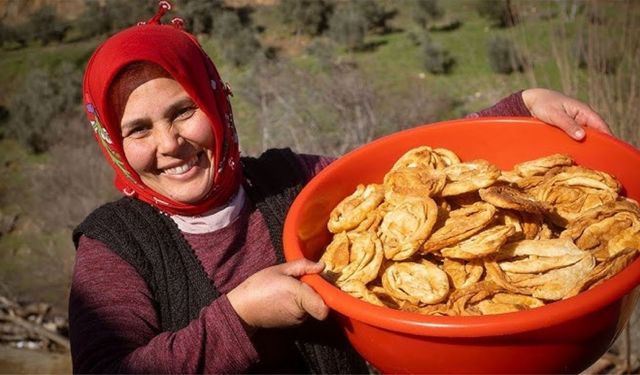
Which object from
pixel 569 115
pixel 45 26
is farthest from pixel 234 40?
pixel 569 115

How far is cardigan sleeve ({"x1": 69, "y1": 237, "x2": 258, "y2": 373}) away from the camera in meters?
1.54

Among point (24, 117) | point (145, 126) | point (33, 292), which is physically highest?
point (145, 126)

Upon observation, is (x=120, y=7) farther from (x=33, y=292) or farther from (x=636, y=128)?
(x=636, y=128)

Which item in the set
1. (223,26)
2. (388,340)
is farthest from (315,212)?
(223,26)

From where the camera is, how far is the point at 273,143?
6492 mm

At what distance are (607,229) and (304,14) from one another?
9.31 metres

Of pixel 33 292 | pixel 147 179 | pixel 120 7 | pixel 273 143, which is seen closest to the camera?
pixel 147 179

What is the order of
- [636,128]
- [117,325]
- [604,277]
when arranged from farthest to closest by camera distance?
1. [636,128]
2. [117,325]
3. [604,277]

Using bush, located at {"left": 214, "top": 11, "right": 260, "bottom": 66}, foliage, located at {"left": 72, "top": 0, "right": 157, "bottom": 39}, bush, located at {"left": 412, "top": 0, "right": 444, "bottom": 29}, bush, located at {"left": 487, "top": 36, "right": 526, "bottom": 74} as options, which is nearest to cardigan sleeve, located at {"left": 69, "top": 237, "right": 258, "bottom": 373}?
bush, located at {"left": 214, "top": 11, "right": 260, "bottom": 66}

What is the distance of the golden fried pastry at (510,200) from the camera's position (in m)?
1.51

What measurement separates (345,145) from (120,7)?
553 cm

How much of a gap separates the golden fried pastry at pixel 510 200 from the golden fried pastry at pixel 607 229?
9 centimetres

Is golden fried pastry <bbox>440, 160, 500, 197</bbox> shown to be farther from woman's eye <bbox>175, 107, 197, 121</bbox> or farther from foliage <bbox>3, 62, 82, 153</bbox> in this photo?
foliage <bbox>3, 62, 82, 153</bbox>

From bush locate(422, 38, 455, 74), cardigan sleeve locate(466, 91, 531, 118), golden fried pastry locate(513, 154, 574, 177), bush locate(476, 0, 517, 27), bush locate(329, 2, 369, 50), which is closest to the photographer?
golden fried pastry locate(513, 154, 574, 177)
